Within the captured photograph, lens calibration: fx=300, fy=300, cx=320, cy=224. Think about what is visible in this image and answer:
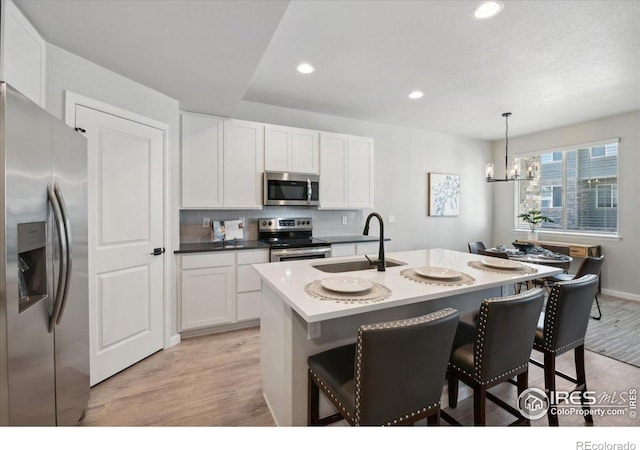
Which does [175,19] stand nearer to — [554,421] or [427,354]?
[427,354]

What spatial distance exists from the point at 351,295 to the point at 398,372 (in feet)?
1.35

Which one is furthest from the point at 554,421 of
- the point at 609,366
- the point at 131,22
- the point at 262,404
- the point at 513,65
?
the point at 131,22

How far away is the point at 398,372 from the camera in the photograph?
1129 mm

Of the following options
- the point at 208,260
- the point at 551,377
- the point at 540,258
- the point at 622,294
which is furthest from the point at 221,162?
the point at 622,294

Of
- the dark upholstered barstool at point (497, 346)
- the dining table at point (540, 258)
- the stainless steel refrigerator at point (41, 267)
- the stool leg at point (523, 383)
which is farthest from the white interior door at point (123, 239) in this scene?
the dining table at point (540, 258)

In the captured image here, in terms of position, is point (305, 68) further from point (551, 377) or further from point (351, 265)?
point (551, 377)

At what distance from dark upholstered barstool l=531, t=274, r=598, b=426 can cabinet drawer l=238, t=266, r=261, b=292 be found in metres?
2.50

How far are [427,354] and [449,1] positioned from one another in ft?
7.15

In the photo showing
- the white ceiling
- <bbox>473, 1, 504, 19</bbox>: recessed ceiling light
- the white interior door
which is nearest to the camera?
the white ceiling

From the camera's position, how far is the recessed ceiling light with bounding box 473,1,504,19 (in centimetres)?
200

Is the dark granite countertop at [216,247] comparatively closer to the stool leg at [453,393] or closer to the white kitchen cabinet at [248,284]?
the white kitchen cabinet at [248,284]

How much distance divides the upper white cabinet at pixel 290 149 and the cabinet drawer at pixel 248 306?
149 cm

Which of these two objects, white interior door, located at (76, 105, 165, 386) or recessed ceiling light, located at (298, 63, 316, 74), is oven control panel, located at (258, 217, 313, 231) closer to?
white interior door, located at (76, 105, 165, 386)

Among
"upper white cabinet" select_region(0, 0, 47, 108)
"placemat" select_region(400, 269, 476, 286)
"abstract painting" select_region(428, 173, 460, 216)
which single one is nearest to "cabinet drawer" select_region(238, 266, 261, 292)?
"placemat" select_region(400, 269, 476, 286)
